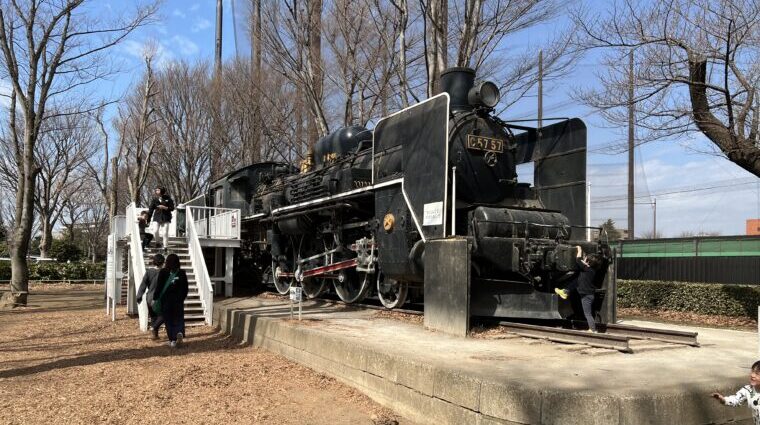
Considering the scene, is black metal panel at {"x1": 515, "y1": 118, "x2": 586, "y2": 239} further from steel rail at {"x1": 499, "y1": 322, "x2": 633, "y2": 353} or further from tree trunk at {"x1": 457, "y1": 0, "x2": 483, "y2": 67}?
tree trunk at {"x1": 457, "y1": 0, "x2": 483, "y2": 67}

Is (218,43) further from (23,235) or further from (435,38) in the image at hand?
(435,38)

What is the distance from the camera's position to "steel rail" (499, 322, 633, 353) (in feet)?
20.7

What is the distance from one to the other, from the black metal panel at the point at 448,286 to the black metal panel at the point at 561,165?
2684 millimetres

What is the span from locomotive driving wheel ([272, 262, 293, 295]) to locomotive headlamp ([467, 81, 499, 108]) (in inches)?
270

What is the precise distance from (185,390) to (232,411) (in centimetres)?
96

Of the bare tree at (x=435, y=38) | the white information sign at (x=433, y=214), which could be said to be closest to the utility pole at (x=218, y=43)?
the bare tree at (x=435, y=38)

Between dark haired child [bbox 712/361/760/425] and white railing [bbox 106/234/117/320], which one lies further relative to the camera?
white railing [bbox 106/234/117/320]

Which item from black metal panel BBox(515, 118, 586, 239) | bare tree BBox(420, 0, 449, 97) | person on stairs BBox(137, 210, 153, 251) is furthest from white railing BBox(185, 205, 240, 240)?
black metal panel BBox(515, 118, 586, 239)

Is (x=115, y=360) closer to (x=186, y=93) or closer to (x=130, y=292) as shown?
(x=130, y=292)

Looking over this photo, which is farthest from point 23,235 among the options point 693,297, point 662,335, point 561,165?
point 693,297

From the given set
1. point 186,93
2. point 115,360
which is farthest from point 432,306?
point 186,93

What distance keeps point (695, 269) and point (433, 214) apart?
448 inches

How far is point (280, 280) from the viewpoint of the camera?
1420 centimetres

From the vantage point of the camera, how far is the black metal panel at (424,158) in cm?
790
